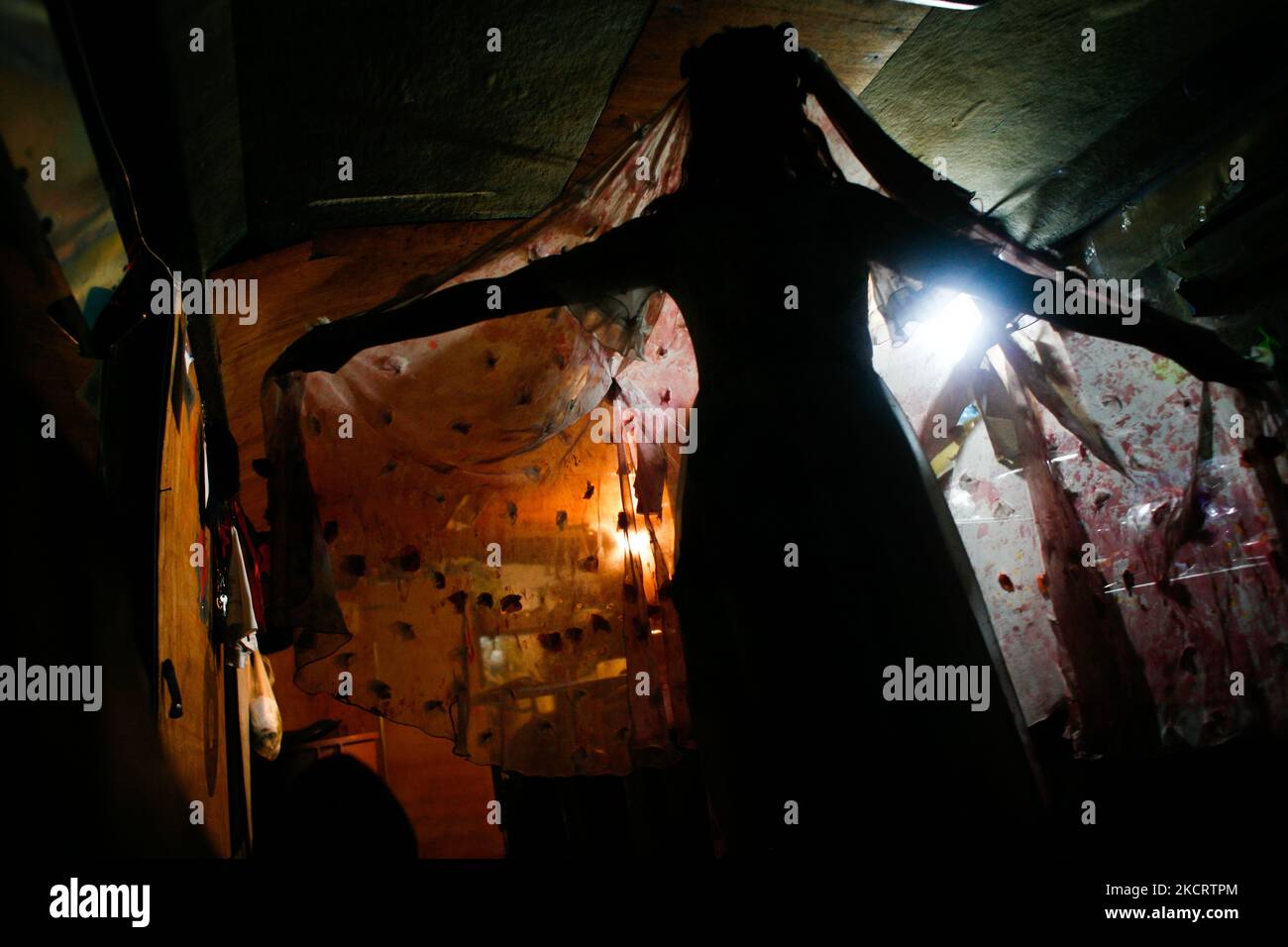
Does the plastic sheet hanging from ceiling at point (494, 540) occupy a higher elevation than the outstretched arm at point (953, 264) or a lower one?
lower

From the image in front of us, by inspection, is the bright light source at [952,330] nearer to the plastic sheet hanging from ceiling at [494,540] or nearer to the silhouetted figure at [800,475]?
the silhouetted figure at [800,475]

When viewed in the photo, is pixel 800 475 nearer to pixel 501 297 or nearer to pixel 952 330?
pixel 501 297

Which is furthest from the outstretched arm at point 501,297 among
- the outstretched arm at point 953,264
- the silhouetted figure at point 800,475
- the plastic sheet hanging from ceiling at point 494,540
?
the outstretched arm at point 953,264

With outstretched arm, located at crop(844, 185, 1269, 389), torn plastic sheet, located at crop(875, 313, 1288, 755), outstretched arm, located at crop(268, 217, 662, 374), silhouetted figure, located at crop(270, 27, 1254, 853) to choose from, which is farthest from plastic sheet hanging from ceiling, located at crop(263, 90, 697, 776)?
torn plastic sheet, located at crop(875, 313, 1288, 755)

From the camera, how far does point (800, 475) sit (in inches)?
61.1

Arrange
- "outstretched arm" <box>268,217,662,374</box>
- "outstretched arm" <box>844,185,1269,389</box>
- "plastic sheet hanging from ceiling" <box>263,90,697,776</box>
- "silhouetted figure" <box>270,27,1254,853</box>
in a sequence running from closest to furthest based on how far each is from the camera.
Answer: "silhouetted figure" <box>270,27,1254,853</box> → "outstretched arm" <box>268,217,662,374</box> → "outstretched arm" <box>844,185,1269,389</box> → "plastic sheet hanging from ceiling" <box>263,90,697,776</box>

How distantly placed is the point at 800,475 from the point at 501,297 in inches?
32.8

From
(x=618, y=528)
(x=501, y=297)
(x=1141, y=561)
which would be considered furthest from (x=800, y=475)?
(x=1141, y=561)

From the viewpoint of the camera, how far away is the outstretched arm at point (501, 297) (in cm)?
171

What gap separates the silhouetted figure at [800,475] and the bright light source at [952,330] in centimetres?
52

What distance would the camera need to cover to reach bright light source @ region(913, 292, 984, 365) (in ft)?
8.10

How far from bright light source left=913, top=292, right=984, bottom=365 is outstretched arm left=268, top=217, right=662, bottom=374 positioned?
112 cm

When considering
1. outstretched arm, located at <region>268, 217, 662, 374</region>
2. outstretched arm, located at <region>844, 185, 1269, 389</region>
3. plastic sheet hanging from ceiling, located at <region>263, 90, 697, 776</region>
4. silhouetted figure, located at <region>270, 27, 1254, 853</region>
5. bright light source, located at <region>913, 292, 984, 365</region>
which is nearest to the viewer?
silhouetted figure, located at <region>270, 27, 1254, 853</region>

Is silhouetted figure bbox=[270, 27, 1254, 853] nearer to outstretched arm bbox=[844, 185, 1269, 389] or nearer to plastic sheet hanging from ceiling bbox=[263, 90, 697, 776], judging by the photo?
outstretched arm bbox=[844, 185, 1269, 389]
